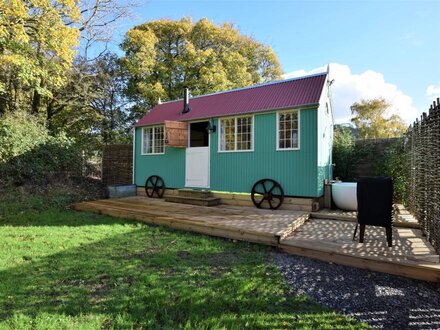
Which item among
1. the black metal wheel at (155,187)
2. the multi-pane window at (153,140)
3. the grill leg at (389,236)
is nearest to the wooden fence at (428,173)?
the grill leg at (389,236)

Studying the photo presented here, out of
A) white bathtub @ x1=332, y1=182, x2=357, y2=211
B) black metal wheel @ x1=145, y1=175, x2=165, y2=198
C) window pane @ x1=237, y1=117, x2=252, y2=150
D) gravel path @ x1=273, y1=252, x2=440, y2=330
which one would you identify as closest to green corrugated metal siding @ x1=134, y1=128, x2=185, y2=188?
black metal wheel @ x1=145, y1=175, x2=165, y2=198

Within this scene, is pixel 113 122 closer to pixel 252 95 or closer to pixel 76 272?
pixel 252 95

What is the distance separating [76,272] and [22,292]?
0.61 m

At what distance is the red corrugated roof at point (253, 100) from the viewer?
22.4 ft

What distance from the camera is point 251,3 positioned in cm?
981

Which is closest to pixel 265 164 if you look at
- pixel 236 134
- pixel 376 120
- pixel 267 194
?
pixel 267 194

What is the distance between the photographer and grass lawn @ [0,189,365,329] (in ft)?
7.77

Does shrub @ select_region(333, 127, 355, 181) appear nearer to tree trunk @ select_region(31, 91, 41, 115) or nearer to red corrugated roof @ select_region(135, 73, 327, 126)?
red corrugated roof @ select_region(135, 73, 327, 126)

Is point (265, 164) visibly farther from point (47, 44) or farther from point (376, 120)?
point (376, 120)

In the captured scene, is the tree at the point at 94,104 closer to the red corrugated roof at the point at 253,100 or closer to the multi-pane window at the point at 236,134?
the red corrugated roof at the point at 253,100

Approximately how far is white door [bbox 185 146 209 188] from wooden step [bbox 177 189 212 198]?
0.28 metres

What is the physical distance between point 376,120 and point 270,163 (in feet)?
57.4

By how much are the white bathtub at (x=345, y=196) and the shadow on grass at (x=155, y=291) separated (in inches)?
136

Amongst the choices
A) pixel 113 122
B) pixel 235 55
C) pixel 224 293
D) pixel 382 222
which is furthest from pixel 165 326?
pixel 235 55
